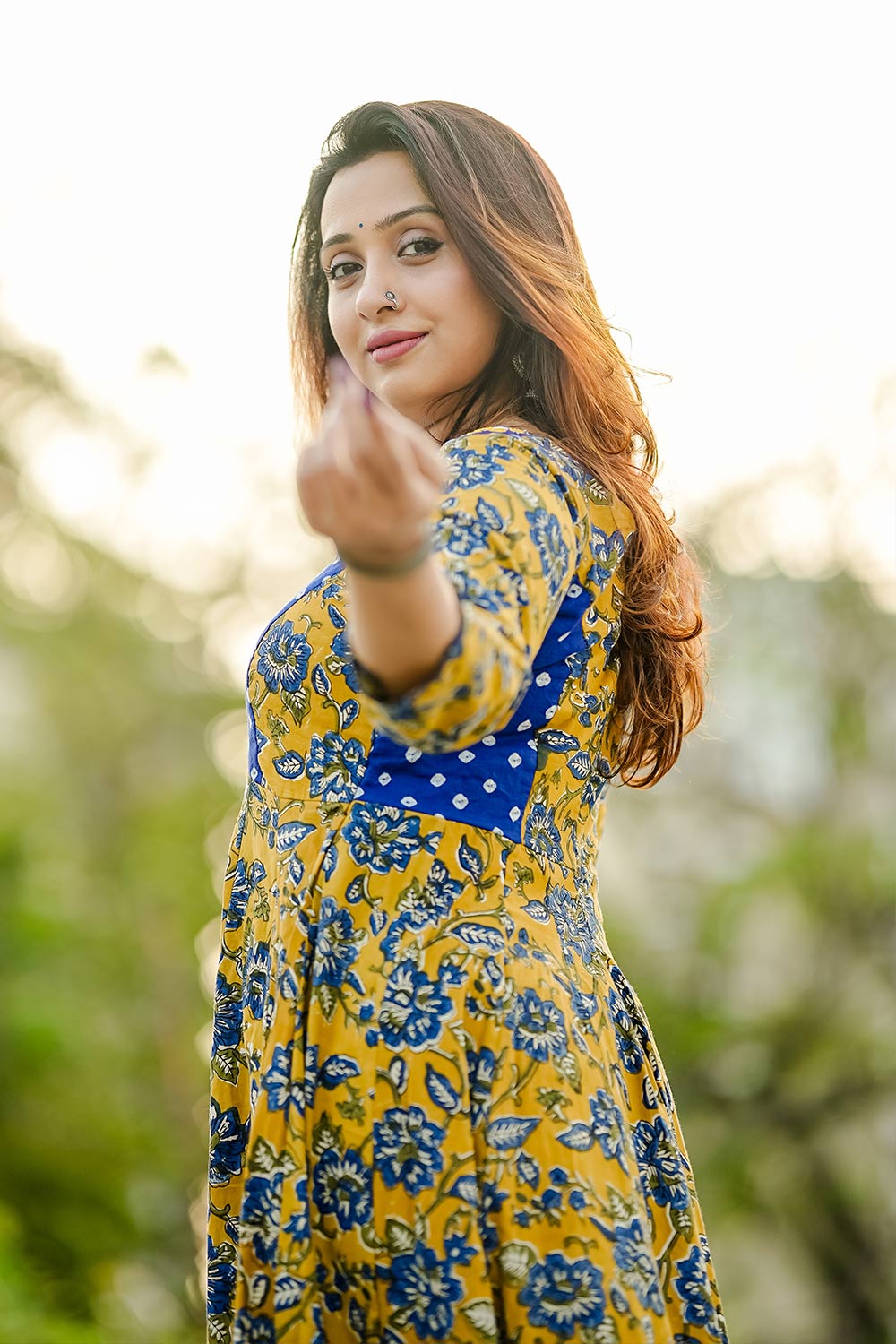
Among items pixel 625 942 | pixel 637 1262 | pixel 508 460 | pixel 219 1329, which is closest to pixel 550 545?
pixel 508 460

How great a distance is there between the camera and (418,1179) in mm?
1014

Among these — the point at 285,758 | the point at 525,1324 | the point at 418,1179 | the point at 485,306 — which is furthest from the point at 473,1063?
the point at 485,306

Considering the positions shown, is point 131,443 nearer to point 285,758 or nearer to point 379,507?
point 285,758

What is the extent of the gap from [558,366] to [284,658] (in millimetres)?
431

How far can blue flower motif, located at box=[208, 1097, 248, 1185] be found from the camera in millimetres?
1237

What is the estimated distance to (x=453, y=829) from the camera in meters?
1.11

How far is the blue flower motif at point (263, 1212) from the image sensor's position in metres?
1.03

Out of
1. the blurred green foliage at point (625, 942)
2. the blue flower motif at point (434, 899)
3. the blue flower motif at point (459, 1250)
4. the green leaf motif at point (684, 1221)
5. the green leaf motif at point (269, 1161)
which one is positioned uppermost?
the blurred green foliage at point (625, 942)

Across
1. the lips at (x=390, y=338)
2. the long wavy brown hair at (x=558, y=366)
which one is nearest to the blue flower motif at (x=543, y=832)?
the long wavy brown hair at (x=558, y=366)

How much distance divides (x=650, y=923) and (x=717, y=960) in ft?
1.49

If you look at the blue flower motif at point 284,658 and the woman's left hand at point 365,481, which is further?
the blue flower motif at point 284,658

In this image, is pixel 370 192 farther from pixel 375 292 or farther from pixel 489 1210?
pixel 489 1210

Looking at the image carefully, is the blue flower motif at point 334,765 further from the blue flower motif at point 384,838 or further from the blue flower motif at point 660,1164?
the blue flower motif at point 660,1164

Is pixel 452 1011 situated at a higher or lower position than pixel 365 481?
lower
